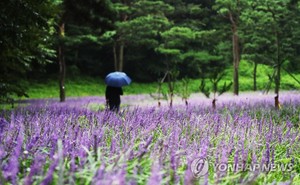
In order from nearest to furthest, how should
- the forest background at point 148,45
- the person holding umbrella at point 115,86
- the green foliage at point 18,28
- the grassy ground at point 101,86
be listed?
the green foliage at point 18,28
the person holding umbrella at point 115,86
the forest background at point 148,45
the grassy ground at point 101,86

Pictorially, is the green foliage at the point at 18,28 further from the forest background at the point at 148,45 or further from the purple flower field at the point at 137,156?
the purple flower field at the point at 137,156

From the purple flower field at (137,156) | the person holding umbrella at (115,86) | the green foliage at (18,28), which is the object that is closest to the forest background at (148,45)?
the green foliage at (18,28)

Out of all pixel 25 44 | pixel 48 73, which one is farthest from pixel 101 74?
pixel 25 44

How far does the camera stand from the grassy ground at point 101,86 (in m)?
32.5

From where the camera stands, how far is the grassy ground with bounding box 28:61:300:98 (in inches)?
1278

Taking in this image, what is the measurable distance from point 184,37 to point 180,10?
11.0 m

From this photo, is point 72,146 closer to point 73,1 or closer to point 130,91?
point 73,1

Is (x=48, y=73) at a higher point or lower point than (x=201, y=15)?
lower

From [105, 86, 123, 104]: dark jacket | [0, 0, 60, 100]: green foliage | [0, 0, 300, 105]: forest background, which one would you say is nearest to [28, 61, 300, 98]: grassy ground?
[0, 0, 300, 105]: forest background

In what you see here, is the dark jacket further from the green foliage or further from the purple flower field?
the purple flower field

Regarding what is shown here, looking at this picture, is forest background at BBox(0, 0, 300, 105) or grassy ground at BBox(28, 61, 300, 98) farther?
grassy ground at BBox(28, 61, 300, 98)

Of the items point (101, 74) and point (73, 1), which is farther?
point (101, 74)

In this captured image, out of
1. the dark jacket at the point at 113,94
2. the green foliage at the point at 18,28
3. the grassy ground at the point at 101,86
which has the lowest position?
the grassy ground at the point at 101,86

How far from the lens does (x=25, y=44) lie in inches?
343
